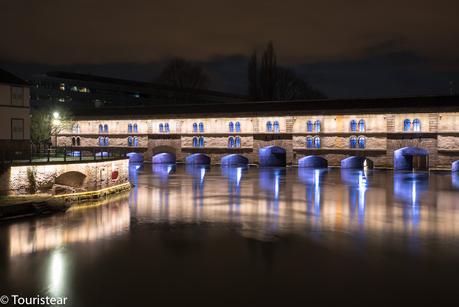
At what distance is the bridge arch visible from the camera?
187 ft

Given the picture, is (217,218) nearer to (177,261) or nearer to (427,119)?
(177,261)

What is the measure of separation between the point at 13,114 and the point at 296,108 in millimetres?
33584

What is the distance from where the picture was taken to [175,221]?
81.3 ft

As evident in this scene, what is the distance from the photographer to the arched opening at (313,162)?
5931 cm

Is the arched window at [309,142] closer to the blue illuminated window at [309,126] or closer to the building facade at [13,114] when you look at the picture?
the blue illuminated window at [309,126]

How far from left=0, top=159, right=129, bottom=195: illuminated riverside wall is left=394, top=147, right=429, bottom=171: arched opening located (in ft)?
110

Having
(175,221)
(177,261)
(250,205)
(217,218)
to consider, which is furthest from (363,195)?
(177,261)

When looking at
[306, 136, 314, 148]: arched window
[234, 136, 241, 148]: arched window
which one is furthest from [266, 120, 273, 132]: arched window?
[306, 136, 314, 148]: arched window

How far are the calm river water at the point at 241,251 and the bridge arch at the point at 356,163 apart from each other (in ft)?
76.2

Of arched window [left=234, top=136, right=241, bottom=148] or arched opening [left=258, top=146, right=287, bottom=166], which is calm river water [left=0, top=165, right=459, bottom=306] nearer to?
arched opening [left=258, top=146, right=287, bottom=166]

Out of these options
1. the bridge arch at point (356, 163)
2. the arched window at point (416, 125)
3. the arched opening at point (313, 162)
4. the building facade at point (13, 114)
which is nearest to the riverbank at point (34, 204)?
the building facade at point (13, 114)

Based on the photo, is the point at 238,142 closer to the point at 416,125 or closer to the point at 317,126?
the point at 317,126

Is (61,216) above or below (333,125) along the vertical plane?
below

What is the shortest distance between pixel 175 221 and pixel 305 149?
3579 cm
